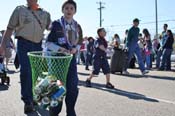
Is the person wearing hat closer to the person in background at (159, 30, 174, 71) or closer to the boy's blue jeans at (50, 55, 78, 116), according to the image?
the person in background at (159, 30, 174, 71)

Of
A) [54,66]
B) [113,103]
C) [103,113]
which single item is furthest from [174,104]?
[54,66]

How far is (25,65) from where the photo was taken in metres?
6.85

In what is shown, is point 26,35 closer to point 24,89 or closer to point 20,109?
point 24,89

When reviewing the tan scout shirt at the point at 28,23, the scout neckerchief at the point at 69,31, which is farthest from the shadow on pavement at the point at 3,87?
the scout neckerchief at the point at 69,31

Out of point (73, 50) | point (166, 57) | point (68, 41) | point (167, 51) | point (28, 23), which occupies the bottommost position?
point (166, 57)

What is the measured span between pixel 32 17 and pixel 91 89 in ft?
13.3

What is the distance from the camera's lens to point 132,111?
23.9 feet

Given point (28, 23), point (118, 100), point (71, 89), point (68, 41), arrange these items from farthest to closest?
point (118, 100)
point (28, 23)
point (68, 41)
point (71, 89)

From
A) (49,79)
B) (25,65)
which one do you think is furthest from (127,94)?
(49,79)

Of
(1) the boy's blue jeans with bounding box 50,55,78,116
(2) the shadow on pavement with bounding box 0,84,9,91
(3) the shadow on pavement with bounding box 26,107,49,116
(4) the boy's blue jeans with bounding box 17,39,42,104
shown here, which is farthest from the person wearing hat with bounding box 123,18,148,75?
(1) the boy's blue jeans with bounding box 50,55,78,116

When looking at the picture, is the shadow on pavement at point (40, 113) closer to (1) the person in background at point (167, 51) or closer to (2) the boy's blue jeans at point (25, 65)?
(2) the boy's blue jeans at point (25, 65)

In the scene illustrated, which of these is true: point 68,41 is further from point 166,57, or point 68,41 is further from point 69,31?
point 166,57

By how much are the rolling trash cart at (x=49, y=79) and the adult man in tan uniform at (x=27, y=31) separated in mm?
1772

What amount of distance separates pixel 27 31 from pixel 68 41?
1.23 meters
